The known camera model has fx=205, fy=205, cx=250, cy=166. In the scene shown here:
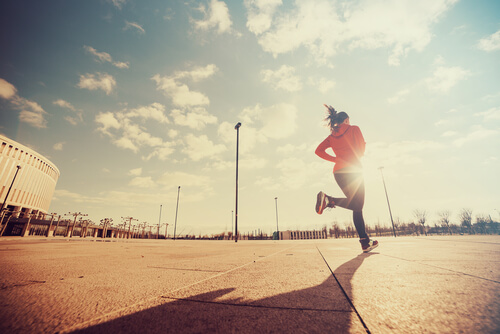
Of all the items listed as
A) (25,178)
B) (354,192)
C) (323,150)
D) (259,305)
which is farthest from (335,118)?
(25,178)

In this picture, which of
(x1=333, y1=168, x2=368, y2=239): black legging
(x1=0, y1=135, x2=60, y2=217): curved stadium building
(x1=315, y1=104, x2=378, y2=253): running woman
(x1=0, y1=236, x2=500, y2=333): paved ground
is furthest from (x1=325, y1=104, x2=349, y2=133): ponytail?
(x1=0, y1=135, x2=60, y2=217): curved stadium building

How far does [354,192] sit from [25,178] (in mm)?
81717

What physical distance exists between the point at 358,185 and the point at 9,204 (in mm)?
77475

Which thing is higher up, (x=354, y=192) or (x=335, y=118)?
(x=335, y=118)

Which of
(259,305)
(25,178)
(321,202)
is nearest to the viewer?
(259,305)

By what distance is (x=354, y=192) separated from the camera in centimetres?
391

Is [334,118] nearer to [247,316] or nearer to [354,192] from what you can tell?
[354,192]

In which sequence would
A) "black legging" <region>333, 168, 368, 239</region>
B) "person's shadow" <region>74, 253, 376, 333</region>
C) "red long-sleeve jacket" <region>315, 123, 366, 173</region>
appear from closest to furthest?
"person's shadow" <region>74, 253, 376, 333</region> < "black legging" <region>333, 168, 368, 239</region> < "red long-sleeve jacket" <region>315, 123, 366, 173</region>

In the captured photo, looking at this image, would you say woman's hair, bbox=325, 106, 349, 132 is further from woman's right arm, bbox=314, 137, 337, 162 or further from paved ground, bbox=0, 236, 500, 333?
paved ground, bbox=0, 236, 500, 333

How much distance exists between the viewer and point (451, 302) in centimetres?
98

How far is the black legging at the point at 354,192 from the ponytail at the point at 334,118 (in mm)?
996

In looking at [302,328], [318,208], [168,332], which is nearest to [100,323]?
[168,332]

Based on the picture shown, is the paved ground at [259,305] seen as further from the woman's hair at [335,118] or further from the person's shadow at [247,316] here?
the woman's hair at [335,118]

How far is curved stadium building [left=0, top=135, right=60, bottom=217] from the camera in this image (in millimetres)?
50278
